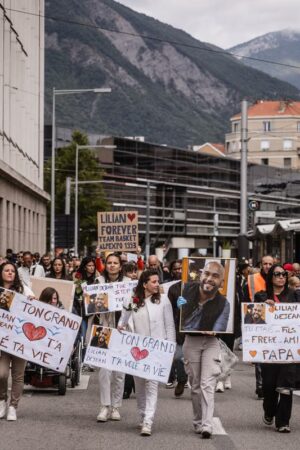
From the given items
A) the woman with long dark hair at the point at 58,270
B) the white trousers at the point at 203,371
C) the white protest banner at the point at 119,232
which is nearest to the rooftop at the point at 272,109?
the white protest banner at the point at 119,232

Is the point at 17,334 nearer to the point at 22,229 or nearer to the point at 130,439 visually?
the point at 130,439

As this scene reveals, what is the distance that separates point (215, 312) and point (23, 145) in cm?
4620

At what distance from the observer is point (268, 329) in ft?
43.5

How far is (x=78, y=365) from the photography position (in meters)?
17.2

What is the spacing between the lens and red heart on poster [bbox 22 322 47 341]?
1388 centimetres

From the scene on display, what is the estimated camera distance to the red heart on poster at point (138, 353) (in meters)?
12.9

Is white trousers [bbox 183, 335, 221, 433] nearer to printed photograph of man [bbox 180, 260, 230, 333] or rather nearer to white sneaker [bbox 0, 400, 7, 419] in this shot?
printed photograph of man [bbox 180, 260, 230, 333]

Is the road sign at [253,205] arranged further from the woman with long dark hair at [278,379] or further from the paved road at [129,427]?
the woman with long dark hair at [278,379]


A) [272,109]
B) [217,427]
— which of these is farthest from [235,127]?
[217,427]

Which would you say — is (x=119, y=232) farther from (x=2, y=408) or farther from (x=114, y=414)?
(x=2, y=408)

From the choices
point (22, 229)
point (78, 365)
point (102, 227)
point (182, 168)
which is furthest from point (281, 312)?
point (182, 168)

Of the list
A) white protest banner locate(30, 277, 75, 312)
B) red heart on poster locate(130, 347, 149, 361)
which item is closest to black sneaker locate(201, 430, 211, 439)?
red heart on poster locate(130, 347, 149, 361)

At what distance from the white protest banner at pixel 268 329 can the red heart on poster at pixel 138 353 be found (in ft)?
3.52

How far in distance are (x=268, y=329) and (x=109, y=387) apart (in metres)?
1.84
